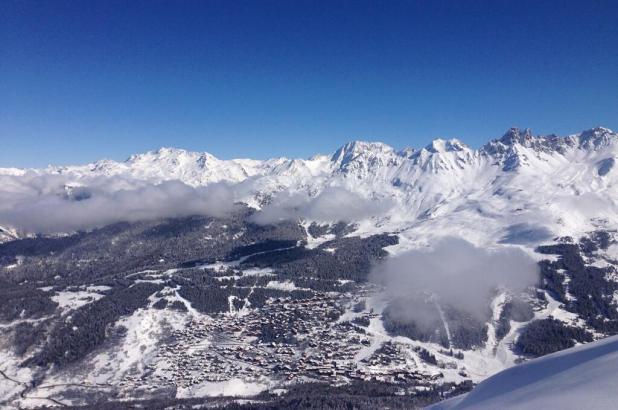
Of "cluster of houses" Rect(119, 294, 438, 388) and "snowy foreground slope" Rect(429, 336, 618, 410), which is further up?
"snowy foreground slope" Rect(429, 336, 618, 410)

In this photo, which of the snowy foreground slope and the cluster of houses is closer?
the snowy foreground slope

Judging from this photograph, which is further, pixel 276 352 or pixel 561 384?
pixel 276 352

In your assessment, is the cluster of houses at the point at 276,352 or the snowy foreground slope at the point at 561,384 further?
the cluster of houses at the point at 276,352

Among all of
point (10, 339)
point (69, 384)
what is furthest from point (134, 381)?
point (10, 339)

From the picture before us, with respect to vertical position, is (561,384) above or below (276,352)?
above

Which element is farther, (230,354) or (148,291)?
(148,291)

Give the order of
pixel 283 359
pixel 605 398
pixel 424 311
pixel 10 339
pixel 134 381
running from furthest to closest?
pixel 424 311
pixel 10 339
pixel 283 359
pixel 134 381
pixel 605 398

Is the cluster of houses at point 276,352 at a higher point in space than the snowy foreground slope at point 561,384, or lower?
lower

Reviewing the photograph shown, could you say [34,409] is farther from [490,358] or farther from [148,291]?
[490,358]
